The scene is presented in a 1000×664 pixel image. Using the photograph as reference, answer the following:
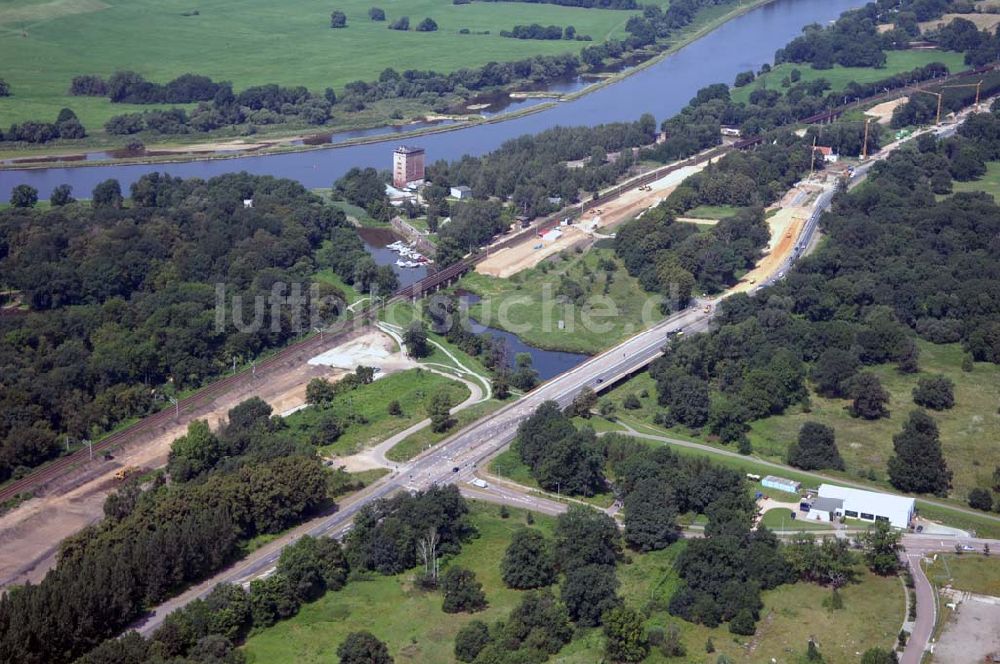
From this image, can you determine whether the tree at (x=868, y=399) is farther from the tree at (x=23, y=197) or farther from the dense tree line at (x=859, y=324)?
the tree at (x=23, y=197)

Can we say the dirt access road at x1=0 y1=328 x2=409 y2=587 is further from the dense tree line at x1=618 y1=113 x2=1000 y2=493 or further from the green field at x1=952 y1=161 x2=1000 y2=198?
the green field at x1=952 y1=161 x2=1000 y2=198

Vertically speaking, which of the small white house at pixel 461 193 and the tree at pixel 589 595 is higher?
the small white house at pixel 461 193

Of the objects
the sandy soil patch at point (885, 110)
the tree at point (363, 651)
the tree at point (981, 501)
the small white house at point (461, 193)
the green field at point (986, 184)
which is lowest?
the tree at point (981, 501)

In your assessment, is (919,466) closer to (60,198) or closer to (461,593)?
(461,593)

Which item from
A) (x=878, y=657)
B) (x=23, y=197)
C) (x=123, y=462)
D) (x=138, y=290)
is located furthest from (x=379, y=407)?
(x=23, y=197)

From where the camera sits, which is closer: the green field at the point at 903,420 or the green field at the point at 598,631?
the green field at the point at 598,631

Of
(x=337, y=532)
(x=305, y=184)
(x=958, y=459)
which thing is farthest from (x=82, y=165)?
(x=958, y=459)

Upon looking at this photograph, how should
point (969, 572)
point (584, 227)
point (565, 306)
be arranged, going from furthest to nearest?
point (584, 227) → point (565, 306) → point (969, 572)

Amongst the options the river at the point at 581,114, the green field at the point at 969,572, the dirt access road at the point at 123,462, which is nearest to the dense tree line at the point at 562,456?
the dirt access road at the point at 123,462

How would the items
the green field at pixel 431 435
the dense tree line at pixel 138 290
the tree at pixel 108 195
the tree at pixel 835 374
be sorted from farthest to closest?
the tree at pixel 108 195 < the tree at pixel 835 374 < the dense tree line at pixel 138 290 < the green field at pixel 431 435
